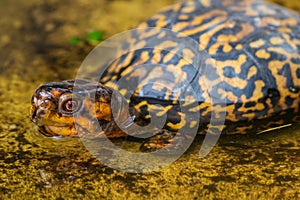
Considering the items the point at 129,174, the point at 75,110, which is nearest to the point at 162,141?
the point at 129,174

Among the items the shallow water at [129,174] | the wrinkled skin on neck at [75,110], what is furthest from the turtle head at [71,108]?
the shallow water at [129,174]

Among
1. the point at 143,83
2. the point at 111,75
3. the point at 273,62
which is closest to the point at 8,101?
the point at 111,75

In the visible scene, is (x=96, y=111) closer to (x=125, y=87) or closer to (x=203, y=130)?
(x=125, y=87)

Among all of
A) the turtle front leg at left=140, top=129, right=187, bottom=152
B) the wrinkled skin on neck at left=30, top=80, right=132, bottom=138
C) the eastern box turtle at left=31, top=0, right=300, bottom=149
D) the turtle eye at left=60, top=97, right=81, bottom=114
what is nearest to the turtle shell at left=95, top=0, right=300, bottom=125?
the eastern box turtle at left=31, top=0, right=300, bottom=149

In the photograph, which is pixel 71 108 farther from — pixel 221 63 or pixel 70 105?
pixel 221 63

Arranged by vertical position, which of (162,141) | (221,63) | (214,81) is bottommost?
(162,141)

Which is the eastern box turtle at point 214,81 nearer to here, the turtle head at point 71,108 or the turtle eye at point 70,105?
the turtle head at point 71,108
